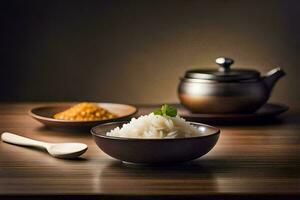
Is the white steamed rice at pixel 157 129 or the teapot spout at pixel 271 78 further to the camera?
the teapot spout at pixel 271 78

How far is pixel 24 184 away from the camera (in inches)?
47.8

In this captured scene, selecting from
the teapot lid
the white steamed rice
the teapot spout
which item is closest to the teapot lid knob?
the teapot lid

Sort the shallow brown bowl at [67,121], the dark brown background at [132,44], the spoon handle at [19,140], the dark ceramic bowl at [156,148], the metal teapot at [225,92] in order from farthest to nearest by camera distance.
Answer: the dark brown background at [132,44], the metal teapot at [225,92], the shallow brown bowl at [67,121], the spoon handle at [19,140], the dark ceramic bowl at [156,148]

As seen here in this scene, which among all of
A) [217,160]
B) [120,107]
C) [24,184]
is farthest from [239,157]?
[120,107]

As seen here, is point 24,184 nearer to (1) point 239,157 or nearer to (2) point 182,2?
(1) point 239,157

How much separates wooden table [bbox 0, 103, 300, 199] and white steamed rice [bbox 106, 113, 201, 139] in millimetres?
62

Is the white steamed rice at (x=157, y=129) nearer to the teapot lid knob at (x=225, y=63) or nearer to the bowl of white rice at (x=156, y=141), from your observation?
the bowl of white rice at (x=156, y=141)

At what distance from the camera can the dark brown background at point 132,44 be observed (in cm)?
237

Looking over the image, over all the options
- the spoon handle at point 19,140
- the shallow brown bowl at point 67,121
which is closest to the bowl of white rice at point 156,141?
the spoon handle at point 19,140

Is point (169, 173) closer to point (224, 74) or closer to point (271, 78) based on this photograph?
point (224, 74)

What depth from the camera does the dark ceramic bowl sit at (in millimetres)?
1306

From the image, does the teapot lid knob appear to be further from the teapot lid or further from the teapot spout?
the teapot spout

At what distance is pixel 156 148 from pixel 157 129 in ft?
0.19

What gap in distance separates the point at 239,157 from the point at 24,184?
18.6 inches
